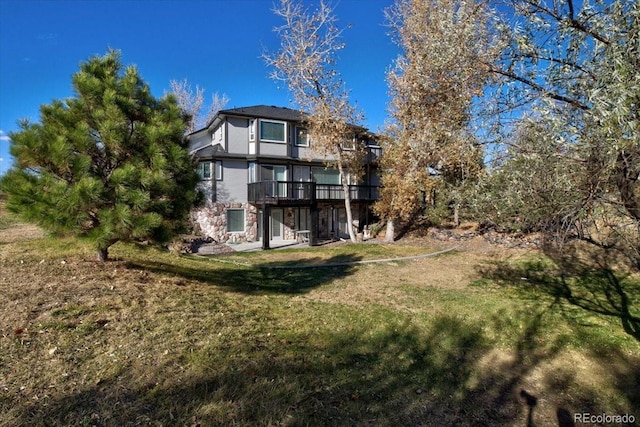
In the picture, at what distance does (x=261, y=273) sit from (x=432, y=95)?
279 inches

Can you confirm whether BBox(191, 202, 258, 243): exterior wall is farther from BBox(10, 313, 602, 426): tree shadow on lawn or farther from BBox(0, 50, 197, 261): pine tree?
BBox(10, 313, 602, 426): tree shadow on lawn

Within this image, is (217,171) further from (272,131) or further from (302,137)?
(302,137)

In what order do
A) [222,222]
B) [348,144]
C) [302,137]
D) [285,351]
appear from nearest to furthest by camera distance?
1. [285,351]
2. [348,144]
3. [222,222]
4. [302,137]

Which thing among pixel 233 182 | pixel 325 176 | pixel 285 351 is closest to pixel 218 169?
pixel 233 182

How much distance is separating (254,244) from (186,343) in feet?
47.7

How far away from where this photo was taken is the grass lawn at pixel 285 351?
322cm

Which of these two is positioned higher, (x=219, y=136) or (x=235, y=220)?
(x=219, y=136)

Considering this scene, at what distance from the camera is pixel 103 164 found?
18.8 feet

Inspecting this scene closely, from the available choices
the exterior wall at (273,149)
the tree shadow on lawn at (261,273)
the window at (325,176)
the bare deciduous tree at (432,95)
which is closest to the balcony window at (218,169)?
the exterior wall at (273,149)

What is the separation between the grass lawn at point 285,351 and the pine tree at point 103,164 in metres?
1.12

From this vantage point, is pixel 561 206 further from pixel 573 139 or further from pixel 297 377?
pixel 297 377

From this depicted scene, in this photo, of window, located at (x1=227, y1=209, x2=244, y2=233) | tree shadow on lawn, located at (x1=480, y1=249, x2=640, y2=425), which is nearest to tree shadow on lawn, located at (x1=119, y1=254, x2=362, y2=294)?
tree shadow on lawn, located at (x1=480, y1=249, x2=640, y2=425)

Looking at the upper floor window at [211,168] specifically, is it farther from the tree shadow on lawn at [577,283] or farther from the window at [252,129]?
the tree shadow on lawn at [577,283]

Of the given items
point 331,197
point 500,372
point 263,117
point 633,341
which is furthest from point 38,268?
point 331,197
